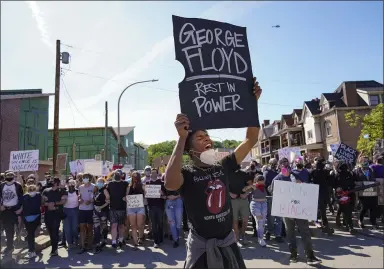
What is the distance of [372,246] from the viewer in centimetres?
768

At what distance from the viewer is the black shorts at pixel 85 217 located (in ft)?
29.4

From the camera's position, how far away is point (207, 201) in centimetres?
257

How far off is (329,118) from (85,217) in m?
34.5

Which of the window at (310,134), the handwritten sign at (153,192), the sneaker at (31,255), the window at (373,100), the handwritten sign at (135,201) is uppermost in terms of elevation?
the window at (373,100)

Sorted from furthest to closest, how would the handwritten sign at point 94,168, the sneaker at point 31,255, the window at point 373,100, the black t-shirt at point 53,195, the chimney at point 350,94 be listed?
the chimney at point 350,94
the window at point 373,100
the handwritten sign at point 94,168
the black t-shirt at point 53,195
the sneaker at point 31,255

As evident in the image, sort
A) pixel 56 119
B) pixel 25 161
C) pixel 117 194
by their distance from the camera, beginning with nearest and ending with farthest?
pixel 117 194
pixel 25 161
pixel 56 119

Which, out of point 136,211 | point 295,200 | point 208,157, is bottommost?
point 136,211

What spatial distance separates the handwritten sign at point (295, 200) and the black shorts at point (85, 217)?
5274 millimetres

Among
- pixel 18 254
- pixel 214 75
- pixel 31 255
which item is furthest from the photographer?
pixel 18 254

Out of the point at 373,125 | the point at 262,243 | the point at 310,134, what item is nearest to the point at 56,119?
the point at 262,243

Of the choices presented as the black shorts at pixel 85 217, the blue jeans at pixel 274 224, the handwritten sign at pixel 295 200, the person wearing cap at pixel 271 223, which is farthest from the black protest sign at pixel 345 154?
the black shorts at pixel 85 217

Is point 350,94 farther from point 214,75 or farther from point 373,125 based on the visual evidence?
point 214,75

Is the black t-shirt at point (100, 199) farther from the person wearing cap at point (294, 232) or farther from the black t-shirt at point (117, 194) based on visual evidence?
the person wearing cap at point (294, 232)

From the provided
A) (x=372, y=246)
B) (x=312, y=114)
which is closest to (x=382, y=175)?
(x=372, y=246)
